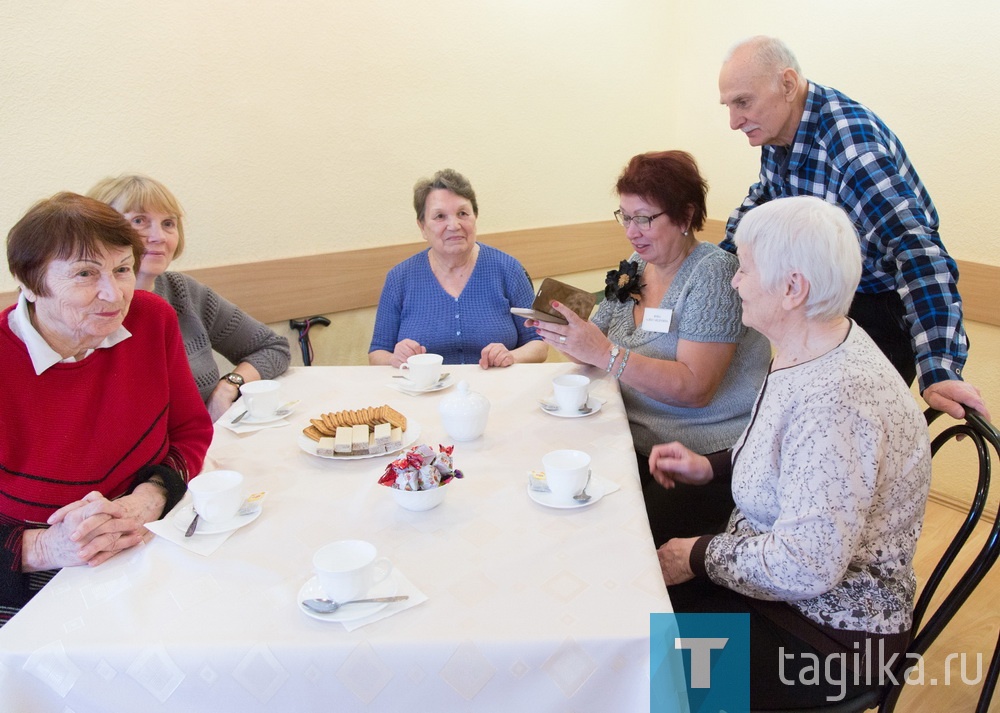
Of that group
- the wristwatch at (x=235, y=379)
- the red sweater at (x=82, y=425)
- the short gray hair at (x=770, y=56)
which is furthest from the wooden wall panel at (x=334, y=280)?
the short gray hair at (x=770, y=56)

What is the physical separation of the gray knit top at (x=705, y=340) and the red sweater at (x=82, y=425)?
44.9 inches

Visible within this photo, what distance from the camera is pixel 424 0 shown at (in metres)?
3.01

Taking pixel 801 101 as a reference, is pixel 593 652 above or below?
below

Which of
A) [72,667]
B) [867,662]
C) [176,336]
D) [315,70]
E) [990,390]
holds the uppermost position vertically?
[315,70]

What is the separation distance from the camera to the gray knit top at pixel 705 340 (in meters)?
1.82

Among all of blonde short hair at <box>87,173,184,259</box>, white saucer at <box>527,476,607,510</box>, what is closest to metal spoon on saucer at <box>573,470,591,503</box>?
white saucer at <box>527,476,607,510</box>

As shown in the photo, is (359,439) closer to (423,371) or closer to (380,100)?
(423,371)

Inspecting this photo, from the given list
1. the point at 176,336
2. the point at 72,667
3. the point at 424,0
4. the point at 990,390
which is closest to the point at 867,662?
the point at 72,667

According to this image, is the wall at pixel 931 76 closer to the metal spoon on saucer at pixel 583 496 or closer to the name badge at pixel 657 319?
the name badge at pixel 657 319

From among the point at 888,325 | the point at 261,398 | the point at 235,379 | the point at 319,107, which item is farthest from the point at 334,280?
the point at 888,325

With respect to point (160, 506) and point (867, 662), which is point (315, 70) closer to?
point (160, 506)

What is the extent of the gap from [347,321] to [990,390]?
8.92 feet

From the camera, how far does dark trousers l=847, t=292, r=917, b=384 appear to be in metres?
2.01

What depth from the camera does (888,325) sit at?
80.6 inches
